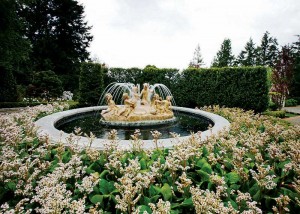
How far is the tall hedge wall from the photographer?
15438 mm

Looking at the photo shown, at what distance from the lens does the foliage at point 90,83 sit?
17.8 metres

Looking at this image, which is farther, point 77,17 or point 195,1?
point 77,17

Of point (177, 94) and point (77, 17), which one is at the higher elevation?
point (77, 17)

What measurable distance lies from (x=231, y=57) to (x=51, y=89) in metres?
38.8

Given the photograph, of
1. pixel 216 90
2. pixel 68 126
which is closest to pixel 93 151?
pixel 68 126

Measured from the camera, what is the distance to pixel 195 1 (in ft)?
39.9

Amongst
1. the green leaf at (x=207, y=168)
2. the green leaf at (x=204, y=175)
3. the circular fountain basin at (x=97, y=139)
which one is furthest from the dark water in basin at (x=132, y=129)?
the green leaf at (x=204, y=175)

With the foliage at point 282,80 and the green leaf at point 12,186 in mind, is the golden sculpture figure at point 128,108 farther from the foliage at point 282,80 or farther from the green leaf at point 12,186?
the foliage at point 282,80

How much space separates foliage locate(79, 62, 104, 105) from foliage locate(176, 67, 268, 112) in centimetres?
612

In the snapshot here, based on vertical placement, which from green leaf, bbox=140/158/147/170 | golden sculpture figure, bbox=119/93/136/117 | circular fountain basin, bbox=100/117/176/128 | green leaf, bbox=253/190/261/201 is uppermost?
golden sculpture figure, bbox=119/93/136/117

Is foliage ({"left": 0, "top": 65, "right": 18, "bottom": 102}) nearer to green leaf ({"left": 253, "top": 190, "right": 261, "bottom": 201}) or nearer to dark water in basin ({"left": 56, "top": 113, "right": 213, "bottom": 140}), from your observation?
dark water in basin ({"left": 56, "top": 113, "right": 213, "bottom": 140})

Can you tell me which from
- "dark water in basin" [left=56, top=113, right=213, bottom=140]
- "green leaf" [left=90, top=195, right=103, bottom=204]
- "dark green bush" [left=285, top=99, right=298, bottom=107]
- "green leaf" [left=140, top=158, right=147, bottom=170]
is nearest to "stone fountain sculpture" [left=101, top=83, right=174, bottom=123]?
"dark water in basin" [left=56, top=113, right=213, bottom=140]

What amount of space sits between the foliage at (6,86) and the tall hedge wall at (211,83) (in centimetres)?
803

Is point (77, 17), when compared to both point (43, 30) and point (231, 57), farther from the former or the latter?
point (231, 57)
